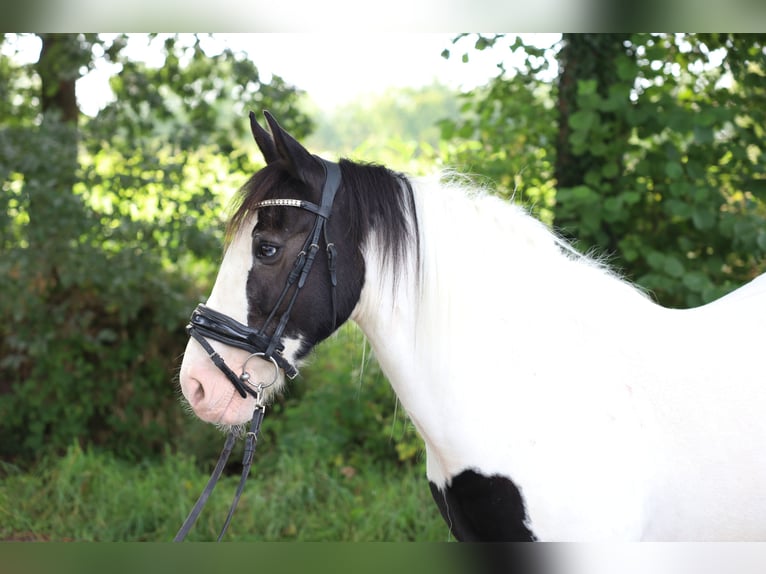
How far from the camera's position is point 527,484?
2148mm

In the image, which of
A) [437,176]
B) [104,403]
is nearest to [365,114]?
[104,403]

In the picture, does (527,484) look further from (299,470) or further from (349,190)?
(299,470)

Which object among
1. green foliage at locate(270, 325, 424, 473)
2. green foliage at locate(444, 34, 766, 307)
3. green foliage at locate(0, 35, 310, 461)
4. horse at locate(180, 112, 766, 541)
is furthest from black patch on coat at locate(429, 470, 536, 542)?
green foliage at locate(0, 35, 310, 461)

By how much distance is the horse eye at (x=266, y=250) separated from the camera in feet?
7.37

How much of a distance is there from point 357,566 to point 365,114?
33.5m

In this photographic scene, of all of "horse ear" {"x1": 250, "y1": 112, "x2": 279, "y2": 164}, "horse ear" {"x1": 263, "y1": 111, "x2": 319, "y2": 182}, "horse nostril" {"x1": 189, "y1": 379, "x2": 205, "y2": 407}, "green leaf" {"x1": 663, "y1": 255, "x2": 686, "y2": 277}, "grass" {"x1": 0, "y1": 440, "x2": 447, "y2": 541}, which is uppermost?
"green leaf" {"x1": 663, "y1": 255, "x2": 686, "y2": 277}

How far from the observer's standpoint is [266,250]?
2248mm

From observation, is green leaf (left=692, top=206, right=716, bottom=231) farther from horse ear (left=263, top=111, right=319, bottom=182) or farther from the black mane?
horse ear (left=263, top=111, right=319, bottom=182)

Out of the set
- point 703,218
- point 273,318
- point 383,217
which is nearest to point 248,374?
point 273,318

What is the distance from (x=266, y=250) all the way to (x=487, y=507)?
107 cm

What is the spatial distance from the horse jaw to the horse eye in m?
0.03

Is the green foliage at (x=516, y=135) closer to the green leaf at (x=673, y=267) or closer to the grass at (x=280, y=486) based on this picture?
the green leaf at (x=673, y=267)

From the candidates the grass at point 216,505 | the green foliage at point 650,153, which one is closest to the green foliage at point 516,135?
the green foliage at point 650,153

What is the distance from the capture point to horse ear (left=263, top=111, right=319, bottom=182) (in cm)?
220
